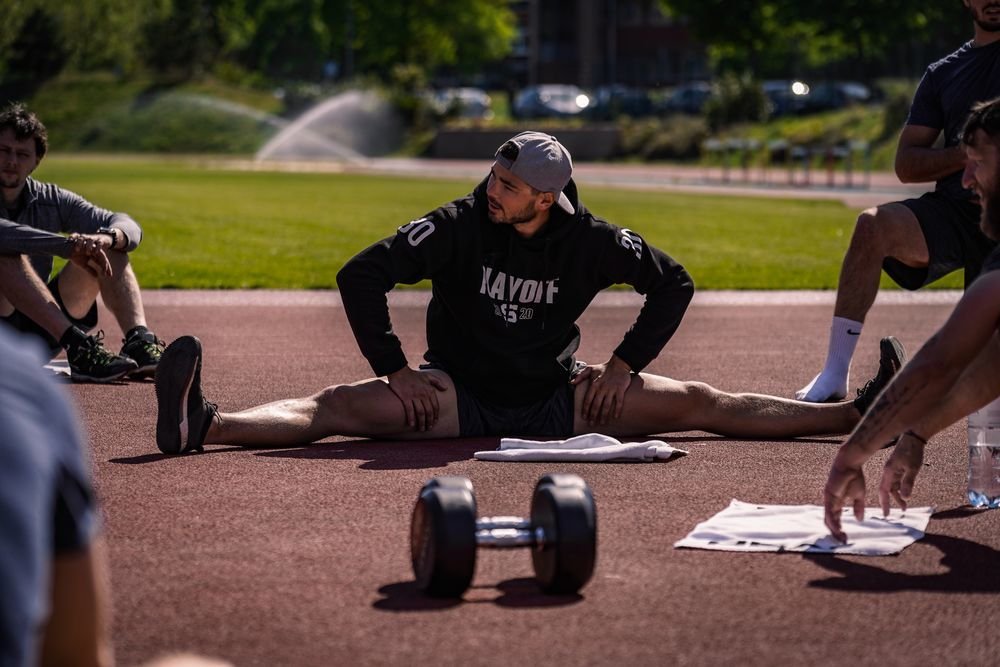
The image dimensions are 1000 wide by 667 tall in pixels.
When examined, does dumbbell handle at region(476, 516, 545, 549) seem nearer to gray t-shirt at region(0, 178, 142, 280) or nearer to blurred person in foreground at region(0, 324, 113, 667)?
blurred person in foreground at region(0, 324, 113, 667)

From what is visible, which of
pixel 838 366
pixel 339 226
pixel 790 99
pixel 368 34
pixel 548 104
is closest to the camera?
pixel 838 366

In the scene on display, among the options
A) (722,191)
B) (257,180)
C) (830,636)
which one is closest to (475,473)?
(830,636)

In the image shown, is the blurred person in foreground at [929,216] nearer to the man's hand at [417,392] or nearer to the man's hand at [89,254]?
the man's hand at [417,392]

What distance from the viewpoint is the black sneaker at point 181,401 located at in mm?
6617

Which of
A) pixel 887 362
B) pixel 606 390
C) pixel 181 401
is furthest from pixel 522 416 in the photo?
pixel 887 362

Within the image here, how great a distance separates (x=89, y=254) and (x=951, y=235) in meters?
4.32

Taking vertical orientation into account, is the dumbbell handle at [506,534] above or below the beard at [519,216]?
below

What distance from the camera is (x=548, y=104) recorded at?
242 feet

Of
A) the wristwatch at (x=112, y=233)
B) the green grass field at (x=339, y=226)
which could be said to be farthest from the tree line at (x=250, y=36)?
the wristwatch at (x=112, y=233)

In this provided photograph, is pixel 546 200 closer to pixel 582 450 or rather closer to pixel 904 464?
pixel 582 450

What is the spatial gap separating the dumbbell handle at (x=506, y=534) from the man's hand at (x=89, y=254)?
15.5 feet

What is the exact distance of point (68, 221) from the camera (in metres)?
9.51

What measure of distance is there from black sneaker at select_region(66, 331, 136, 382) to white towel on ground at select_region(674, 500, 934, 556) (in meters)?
4.28

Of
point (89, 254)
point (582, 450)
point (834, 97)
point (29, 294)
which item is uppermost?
point (834, 97)
